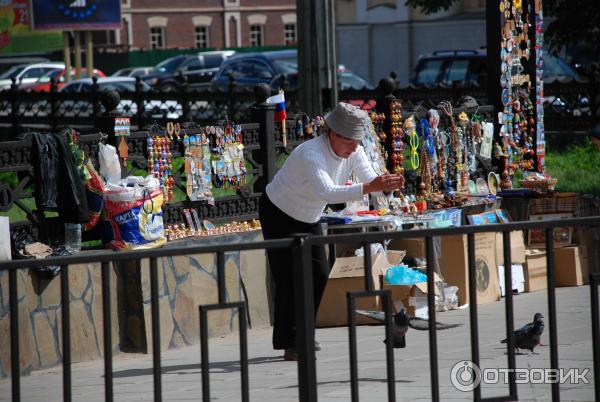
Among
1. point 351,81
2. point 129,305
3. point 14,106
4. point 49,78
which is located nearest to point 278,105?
point 129,305

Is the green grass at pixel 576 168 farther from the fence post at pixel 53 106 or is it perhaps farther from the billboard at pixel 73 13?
the billboard at pixel 73 13

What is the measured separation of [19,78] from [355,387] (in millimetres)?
36526

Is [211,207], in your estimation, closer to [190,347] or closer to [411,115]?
[190,347]

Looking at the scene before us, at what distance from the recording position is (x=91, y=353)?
7871 mm

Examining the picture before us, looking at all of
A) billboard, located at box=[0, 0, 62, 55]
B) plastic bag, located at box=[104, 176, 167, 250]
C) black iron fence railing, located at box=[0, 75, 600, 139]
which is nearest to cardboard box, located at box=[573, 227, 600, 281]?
plastic bag, located at box=[104, 176, 167, 250]

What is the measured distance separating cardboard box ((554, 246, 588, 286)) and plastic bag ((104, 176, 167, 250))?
337 centimetres

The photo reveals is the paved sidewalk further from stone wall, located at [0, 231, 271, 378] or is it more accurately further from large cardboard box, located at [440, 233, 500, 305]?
large cardboard box, located at [440, 233, 500, 305]

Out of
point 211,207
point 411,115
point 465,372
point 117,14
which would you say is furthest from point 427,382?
point 117,14

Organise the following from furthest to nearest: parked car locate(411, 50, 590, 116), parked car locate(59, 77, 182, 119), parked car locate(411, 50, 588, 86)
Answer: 1. parked car locate(411, 50, 588, 86)
2. parked car locate(411, 50, 590, 116)
3. parked car locate(59, 77, 182, 119)

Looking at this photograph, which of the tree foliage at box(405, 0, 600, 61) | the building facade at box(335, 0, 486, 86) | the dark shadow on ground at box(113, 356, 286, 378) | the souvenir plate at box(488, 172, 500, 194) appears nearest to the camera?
the dark shadow on ground at box(113, 356, 286, 378)

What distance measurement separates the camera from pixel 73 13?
35062 millimetres

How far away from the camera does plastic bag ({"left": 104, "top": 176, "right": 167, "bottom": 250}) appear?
8031 millimetres

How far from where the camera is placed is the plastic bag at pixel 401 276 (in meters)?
8.40

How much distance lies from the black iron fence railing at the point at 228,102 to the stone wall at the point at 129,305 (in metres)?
7.26
